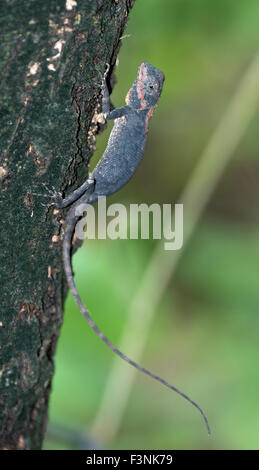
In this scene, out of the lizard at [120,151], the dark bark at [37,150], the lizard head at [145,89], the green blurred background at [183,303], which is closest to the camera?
the dark bark at [37,150]

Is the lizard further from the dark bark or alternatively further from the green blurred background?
the green blurred background

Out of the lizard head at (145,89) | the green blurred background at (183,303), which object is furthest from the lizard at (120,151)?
the green blurred background at (183,303)

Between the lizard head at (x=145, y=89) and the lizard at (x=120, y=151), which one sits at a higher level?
the lizard head at (x=145, y=89)

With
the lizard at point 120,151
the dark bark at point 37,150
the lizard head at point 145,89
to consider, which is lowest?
the dark bark at point 37,150

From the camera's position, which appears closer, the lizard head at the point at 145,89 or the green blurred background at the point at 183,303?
the lizard head at the point at 145,89

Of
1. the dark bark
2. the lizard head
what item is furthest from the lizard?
the dark bark

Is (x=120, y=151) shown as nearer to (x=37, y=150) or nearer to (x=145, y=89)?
(x=145, y=89)

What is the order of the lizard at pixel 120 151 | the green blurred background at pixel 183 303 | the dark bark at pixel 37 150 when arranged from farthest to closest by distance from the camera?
1. the green blurred background at pixel 183 303
2. the lizard at pixel 120 151
3. the dark bark at pixel 37 150

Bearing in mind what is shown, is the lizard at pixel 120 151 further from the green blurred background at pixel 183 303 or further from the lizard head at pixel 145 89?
the green blurred background at pixel 183 303
